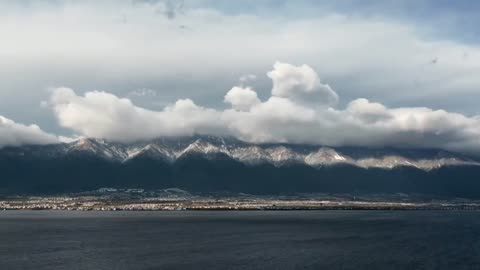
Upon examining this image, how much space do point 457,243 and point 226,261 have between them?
3225 inches

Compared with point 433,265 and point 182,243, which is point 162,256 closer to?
point 182,243

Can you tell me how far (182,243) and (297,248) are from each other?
36157mm

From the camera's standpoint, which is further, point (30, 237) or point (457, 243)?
point (30, 237)

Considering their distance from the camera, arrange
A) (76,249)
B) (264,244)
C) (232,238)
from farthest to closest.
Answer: (232,238) → (264,244) → (76,249)

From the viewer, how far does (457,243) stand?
182 m

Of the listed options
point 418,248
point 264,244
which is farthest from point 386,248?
point 264,244

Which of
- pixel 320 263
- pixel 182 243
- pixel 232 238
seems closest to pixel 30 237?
pixel 182 243

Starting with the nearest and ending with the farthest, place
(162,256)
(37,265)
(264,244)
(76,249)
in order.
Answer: (37,265) → (162,256) → (76,249) → (264,244)

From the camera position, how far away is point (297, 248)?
554 ft

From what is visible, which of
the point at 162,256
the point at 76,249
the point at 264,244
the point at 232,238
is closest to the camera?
the point at 162,256

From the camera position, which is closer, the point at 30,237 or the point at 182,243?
the point at 182,243

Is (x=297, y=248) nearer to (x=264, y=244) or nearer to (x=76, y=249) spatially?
(x=264, y=244)

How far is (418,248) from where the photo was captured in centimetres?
16825

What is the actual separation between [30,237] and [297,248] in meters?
92.3
